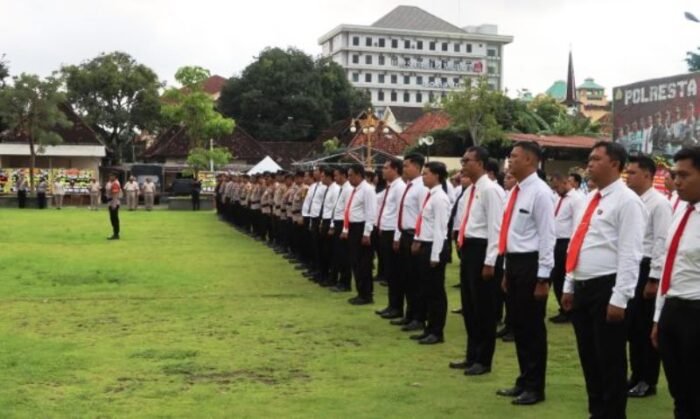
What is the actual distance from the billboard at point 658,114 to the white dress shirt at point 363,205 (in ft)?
48.8

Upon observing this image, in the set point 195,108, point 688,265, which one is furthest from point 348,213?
point 195,108

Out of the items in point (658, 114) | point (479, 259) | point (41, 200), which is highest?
point (658, 114)

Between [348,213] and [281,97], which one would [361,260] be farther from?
[281,97]

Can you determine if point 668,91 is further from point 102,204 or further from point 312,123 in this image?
point 312,123

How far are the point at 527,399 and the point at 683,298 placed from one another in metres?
2.02

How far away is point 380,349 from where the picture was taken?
27.2 ft

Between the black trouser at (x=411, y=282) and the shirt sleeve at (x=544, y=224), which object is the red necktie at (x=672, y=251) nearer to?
the shirt sleeve at (x=544, y=224)

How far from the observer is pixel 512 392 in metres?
6.46

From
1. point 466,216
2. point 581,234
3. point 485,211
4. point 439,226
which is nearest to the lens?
point 581,234

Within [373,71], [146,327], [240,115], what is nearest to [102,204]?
[240,115]

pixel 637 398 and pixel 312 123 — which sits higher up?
pixel 312 123

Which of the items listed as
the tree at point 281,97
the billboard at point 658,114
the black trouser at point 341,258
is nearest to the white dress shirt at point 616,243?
the black trouser at point 341,258

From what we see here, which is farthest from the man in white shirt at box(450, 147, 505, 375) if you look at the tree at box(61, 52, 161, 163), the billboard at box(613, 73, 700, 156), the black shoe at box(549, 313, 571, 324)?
the tree at box(61, 52, 161, 163)

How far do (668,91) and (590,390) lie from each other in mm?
22204
